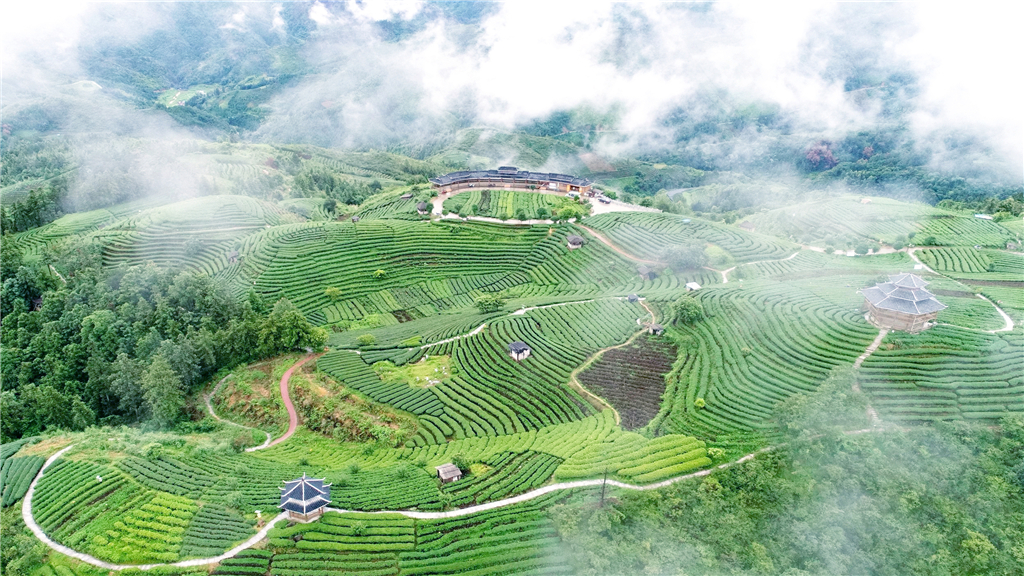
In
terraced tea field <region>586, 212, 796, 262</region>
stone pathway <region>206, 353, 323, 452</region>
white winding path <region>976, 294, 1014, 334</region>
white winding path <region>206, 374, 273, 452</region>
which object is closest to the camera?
white winding path <region>206, 374, 273, 452</region>

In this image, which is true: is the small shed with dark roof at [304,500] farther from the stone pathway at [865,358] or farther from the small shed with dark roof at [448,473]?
the stone pathway at [865,358]

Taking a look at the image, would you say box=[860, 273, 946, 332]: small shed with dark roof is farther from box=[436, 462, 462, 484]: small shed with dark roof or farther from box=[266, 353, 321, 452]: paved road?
box=[266, 353, 321, 452]: paved road

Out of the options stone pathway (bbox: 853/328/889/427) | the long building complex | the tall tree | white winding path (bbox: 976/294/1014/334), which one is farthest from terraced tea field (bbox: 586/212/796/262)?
the tall tree

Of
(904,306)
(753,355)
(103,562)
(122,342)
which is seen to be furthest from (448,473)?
(122,342)

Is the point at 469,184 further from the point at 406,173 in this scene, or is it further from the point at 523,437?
the point at 523,437

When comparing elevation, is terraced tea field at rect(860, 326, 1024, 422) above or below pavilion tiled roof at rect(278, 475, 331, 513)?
above

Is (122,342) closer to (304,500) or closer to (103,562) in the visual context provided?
(103,562)

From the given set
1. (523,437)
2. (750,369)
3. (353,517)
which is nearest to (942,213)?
(750,369)
